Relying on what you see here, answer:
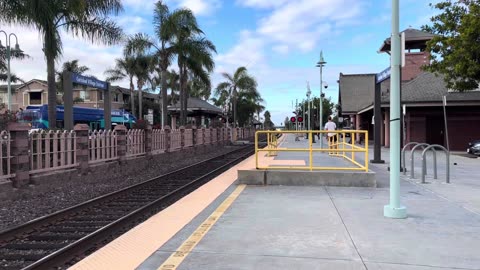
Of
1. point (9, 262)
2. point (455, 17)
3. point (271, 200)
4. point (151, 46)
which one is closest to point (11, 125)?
point (9, 262)

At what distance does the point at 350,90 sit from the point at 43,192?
1776 inches

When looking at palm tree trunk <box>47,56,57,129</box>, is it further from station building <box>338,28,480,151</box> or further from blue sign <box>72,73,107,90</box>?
station building <box>338,28,480,151</box>

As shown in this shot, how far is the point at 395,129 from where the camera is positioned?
7.38 m

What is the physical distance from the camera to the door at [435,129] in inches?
1156

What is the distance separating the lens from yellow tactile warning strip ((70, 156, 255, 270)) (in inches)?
200

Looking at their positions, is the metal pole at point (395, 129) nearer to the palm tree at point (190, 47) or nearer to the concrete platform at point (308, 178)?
the concrete platform at point (308, 178)

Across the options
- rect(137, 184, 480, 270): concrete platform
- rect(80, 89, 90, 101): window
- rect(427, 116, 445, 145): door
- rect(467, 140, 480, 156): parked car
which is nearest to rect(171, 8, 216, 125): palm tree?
rect(427, 116, 445, 145): door

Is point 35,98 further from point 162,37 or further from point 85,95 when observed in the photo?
point 162,37

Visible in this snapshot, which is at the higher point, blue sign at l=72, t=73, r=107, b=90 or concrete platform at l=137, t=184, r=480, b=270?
blue sign at l=72, t=73, r=107, b=90

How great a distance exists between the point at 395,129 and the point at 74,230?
571cm

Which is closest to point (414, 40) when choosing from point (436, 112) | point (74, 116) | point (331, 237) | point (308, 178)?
point (436, 112)

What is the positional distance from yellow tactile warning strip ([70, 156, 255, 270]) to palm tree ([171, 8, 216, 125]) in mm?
24948

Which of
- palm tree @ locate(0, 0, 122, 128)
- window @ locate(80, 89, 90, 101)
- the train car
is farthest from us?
window @ locate(80, 89, 90, 101)

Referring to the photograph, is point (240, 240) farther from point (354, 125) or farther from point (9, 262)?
point (354, 125)
